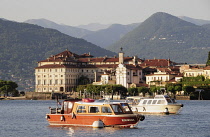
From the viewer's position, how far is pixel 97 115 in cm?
6216

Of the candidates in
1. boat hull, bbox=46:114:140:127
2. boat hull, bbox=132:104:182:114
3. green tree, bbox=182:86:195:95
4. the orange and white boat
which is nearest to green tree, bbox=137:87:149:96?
green tree, bbox=182:86:195:95

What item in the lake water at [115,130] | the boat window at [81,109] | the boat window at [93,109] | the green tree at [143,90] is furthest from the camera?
the green tree at [143,90]

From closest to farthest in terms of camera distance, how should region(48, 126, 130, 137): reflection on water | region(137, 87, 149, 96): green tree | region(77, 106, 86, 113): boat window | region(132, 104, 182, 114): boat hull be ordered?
region(48, 126, 130, 137): reflection on water, region(77, 106, 86, 113): boat window, region(132, 104, 182, 114): boat hull, region(137, 87, 149, 96): green tree

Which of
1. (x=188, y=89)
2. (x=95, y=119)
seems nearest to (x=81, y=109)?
(x=95, y=119)

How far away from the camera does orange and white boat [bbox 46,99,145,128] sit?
61719 millimetres

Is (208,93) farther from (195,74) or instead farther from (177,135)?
(177,135)

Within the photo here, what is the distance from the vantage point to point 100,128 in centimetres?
6162

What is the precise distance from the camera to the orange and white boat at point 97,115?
61.7 metres

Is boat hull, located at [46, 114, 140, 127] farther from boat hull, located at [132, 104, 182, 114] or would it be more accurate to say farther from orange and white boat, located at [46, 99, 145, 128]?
boat hull, located at [132, 104, 182, 114]

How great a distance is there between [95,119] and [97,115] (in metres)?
0.41

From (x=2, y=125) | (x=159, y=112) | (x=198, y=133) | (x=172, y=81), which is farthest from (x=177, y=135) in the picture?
(x=172, y=81)

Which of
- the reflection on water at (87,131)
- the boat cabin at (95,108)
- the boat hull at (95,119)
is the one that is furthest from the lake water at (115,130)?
the boat cabin at (95,108)

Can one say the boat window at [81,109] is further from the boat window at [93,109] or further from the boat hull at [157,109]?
the boat hull at [157,109]

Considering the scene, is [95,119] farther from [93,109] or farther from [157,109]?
[157,109]
